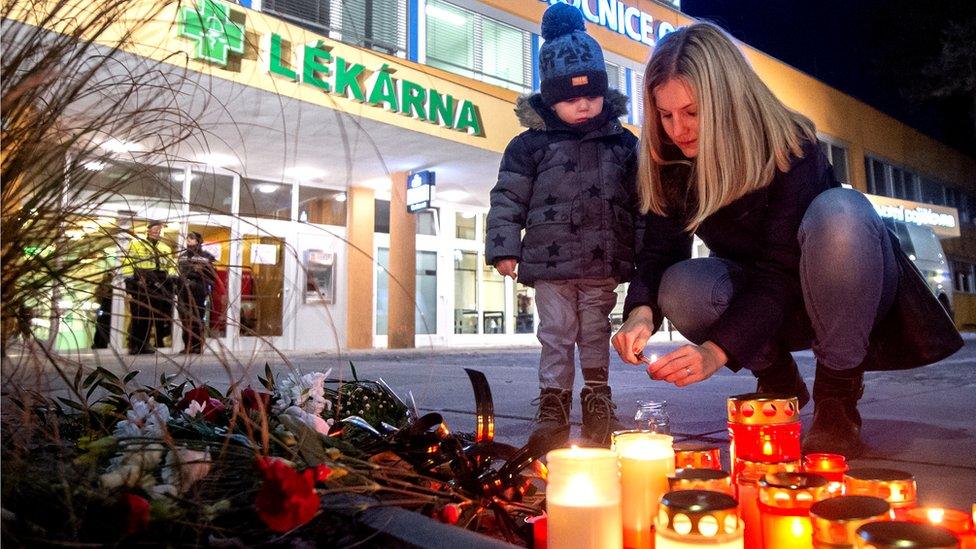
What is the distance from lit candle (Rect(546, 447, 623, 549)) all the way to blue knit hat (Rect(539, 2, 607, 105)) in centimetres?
205

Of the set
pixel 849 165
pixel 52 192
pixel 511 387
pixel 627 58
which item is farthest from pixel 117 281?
pixel 849 165

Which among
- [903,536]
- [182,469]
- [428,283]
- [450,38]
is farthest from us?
[428,283]

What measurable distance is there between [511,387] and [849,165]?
15.4m

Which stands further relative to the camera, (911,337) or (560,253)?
(560,253)

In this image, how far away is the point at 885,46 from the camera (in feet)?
60.5

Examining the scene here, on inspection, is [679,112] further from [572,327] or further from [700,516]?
[700,516]

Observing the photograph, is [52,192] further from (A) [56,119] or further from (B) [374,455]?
(B) [374,455]

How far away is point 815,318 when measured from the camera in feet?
5.72

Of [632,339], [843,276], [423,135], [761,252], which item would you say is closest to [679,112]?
[761,252]

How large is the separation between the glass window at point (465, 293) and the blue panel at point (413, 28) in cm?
354

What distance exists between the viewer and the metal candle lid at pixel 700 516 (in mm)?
722

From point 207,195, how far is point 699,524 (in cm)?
91

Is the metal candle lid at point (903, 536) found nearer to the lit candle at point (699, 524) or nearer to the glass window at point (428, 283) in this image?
the lit candle at point (699, 524)

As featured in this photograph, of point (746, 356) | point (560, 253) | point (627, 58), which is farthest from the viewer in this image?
point (627, 58)
